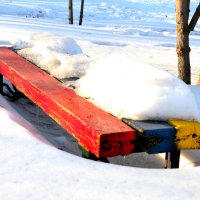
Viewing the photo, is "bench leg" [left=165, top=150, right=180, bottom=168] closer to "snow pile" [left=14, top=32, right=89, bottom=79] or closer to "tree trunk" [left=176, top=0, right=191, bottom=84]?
"snow pile" [left=14, top=32, right=89, bottom=79]

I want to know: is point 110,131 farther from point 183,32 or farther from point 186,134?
point 183,32

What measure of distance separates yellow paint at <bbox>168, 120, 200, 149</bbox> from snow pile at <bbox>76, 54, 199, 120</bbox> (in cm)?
9

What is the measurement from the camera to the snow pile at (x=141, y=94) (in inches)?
101

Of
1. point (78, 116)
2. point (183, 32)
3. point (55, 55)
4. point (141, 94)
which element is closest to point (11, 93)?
point (55, 55)

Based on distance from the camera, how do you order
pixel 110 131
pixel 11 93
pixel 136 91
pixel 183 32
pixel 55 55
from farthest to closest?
pixel 183 32 < pixel 11 93 < pixel 55 55 < pixel 136 91 < pixel 110 131

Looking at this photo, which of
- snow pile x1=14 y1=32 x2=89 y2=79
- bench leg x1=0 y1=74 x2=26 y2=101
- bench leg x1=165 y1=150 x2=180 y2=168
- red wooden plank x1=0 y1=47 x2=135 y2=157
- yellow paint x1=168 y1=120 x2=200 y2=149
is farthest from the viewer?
bench leg x1=0 y1=74 x2=26 y2=101

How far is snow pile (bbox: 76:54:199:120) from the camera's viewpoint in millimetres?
2555

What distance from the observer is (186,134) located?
251 centimetres

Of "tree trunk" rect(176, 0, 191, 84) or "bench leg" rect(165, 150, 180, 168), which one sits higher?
"tree trunk" rect(176, 0, 191, 84)

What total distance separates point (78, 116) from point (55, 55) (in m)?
1.58

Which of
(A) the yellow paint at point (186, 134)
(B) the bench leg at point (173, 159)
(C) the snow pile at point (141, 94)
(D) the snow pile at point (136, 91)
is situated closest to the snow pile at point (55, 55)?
(D) the snow pile at point (136, 91)

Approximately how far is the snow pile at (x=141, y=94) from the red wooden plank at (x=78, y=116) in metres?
0.09

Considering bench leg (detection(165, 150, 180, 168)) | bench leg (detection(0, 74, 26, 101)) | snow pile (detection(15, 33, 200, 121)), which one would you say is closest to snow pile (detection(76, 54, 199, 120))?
snow pile (detection(15, 33, 200, 121))

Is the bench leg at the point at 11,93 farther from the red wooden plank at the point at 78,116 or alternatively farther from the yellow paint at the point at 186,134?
the yellow paint at the point at 186,134
